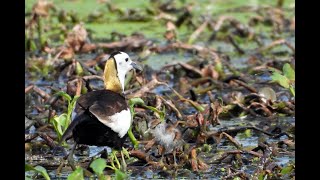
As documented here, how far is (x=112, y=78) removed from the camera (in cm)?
711

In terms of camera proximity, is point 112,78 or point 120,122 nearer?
point 120,122

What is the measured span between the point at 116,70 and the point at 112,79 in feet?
0.38

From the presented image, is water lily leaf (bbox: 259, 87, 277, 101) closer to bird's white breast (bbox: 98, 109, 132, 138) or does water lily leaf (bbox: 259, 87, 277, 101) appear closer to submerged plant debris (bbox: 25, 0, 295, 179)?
submerged plant debris (bbox: 25, 0, 295, 179)

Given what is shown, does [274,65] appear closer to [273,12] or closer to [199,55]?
[199,55]

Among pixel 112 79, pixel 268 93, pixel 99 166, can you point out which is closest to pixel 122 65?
pixel 112 79

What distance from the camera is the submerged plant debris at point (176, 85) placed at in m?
6.63

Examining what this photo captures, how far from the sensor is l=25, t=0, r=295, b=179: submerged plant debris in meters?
6.63

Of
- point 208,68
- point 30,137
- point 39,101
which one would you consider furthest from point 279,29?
point 30,137

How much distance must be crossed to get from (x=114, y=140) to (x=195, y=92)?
2592 millimetres

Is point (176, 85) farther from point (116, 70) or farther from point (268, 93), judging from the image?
point (116, 70)

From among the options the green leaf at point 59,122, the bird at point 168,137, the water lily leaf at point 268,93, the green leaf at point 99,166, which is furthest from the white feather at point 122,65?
the green leaf at point 99,166

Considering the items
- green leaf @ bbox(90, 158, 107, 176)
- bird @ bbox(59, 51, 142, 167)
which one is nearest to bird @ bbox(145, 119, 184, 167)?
bird @ bbox(59, 51, 142, 167)

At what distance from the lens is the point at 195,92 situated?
895cm
